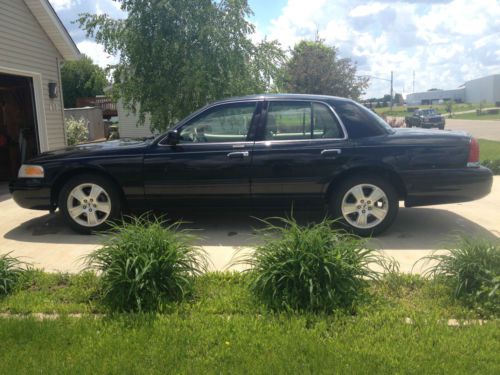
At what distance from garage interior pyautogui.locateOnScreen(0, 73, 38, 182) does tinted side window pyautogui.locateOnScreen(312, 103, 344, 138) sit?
26.3 ft

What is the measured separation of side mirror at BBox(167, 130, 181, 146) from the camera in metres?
5.60

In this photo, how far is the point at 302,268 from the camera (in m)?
3.50

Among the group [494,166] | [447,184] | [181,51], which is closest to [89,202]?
[447,184]

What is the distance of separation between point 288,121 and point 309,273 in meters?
2.61

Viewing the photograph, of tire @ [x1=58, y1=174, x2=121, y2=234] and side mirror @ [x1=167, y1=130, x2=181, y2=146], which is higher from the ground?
side mirror @ [x1=167, y1=130, x2=181, y2=146]

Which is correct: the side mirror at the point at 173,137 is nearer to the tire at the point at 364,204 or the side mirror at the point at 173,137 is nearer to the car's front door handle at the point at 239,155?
the car's front door handle at the point at 239,155

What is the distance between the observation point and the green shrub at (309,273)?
3.53 meters

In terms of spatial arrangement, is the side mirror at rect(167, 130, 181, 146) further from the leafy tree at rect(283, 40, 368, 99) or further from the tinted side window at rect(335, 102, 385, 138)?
the leafy tree at rect(283, 40, 368, 99)

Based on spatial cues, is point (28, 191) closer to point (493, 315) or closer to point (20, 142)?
point (493, 315)

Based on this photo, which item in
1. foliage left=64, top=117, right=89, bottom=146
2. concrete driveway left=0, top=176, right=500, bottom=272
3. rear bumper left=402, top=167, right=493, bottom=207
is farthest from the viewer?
foliage left=64, top=117, right=89, bottom=146

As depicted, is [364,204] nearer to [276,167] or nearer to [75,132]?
[276,167]

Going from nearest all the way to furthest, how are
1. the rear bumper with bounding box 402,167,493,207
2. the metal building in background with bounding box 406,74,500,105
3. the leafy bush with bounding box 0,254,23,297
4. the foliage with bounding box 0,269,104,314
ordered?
the foliage with bounding box 0,269,104,314
the leafy bush with bounding box 0,254,23,297
the rear bumper with bounding box 402,167,493,207
the metal building in background with bounding box 406,74,500,105

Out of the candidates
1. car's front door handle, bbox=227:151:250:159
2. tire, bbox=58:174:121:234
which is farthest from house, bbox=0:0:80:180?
car's front door handle, bbox=227:151:250:159

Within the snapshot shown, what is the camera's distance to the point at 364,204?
5570 mm
